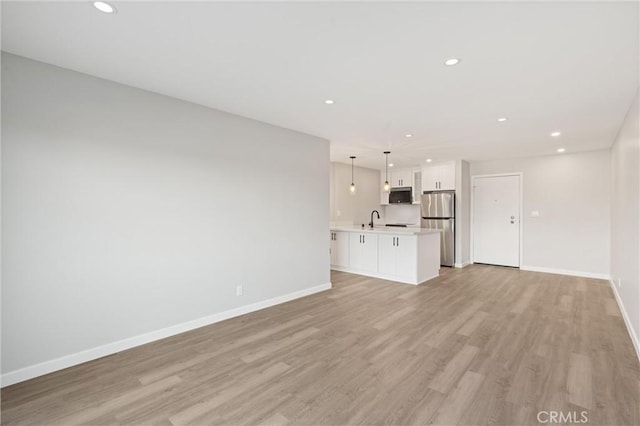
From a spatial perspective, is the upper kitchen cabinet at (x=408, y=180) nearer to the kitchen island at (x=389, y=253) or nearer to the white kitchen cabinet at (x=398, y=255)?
the kitchen island at (x=389, y=253)

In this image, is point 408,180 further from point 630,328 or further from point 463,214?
point 630,328

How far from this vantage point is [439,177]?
7188mm

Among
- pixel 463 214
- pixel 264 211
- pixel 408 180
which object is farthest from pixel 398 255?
pixel 408 180

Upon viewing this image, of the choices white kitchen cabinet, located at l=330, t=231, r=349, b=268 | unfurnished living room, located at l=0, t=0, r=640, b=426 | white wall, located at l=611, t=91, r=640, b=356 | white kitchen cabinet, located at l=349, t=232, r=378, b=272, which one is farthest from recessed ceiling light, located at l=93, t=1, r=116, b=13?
white kitchen cabinet, located at l=330, t=231, r=349, b=268

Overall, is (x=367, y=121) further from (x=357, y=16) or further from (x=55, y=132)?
(x=55, y=132)

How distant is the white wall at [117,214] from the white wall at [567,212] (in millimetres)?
5443

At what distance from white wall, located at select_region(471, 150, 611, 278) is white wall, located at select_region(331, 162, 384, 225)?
124 inches

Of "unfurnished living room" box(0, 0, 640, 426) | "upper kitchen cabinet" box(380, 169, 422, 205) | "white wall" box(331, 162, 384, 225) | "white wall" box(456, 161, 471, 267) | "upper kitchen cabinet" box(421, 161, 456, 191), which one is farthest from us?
"upper kitchen cabinet" box(380, 169, 422, 205)

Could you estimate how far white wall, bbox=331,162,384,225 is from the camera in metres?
7.32

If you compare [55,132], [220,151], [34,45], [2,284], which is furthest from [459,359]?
[34,45]

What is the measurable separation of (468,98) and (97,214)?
3667 millimetres

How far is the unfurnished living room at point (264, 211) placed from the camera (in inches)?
76.7

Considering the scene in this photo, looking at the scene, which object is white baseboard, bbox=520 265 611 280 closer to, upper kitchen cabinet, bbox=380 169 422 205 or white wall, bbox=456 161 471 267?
white wall, bbox=456 161 471 267

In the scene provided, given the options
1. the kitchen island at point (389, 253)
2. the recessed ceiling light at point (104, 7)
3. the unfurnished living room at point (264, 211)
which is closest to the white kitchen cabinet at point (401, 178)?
the kitchen island at point (389, 253)
